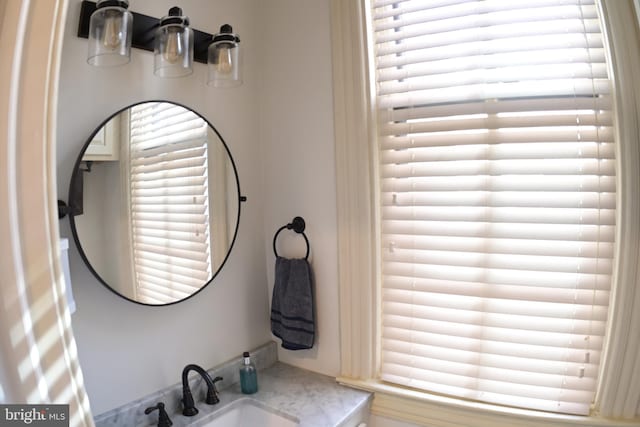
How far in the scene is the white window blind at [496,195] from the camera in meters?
1.16

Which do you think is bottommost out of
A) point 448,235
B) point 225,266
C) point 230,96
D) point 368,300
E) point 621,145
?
point 368,300

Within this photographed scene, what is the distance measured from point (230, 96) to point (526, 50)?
1.08 m

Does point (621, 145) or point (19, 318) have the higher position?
point (621, 145)

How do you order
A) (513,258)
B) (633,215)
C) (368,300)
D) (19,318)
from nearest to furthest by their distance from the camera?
(19,318) < (633,215) < (513,258) < (368,300)

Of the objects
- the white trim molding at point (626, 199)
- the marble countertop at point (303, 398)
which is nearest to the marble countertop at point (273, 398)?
the marble countertop at point (303, 398)

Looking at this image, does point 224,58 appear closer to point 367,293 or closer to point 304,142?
point 304,142

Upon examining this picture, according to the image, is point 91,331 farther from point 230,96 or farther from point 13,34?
point 230,96

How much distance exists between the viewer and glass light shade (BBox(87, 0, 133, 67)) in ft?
3.32

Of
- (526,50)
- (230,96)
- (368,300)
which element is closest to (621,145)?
(526,50)

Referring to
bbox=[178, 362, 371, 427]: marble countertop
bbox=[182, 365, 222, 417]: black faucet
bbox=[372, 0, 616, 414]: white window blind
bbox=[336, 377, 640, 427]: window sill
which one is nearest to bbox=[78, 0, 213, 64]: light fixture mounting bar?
bbox=[372, 0, 616, 414]: white window blind

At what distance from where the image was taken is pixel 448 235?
1.31 m

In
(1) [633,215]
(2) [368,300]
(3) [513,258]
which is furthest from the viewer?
(2) [368,300]

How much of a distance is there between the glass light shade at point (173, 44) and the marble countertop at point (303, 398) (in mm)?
1172

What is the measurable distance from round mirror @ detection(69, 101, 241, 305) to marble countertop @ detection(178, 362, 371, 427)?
42 cm
